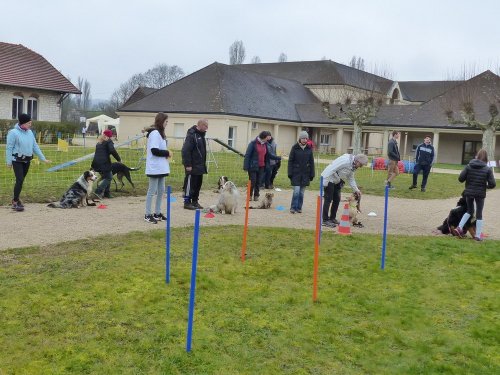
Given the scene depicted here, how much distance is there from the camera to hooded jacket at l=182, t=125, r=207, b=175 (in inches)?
417

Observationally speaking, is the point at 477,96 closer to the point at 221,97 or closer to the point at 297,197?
the point at 221,97

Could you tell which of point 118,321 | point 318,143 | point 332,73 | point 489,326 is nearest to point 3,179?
point 118,321

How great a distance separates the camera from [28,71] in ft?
122

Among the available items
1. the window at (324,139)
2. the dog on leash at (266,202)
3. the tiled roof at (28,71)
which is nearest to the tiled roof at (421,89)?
the window at (324,139)

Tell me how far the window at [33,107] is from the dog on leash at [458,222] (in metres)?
33.0

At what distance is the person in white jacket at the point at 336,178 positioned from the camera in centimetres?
999

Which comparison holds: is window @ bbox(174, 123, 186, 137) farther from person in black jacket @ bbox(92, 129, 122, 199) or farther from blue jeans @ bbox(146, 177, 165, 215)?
blue jeans @ bbox(146, 177, 165, 215)

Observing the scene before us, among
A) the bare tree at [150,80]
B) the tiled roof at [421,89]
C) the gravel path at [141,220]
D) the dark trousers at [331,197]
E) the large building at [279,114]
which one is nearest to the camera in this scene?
the gravel path at [141,220]

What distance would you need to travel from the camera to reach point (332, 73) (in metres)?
54.9

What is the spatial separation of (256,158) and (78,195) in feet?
13.6

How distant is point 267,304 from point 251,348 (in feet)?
3.57

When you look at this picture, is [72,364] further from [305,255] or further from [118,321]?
[305,255]

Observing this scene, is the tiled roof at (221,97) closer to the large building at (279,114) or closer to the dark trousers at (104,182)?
the large building at (279,114)

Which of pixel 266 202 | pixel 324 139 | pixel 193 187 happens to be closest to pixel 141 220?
pixel 193 187
